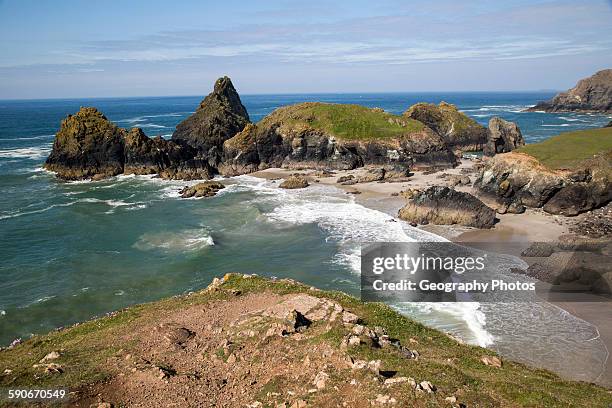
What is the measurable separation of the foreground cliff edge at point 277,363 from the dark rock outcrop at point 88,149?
200 feet

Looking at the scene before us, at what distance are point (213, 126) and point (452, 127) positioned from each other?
5034cm

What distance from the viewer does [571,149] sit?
55.0 metres

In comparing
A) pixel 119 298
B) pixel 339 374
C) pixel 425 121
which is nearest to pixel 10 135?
pixel 425 121

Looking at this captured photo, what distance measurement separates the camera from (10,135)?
134m

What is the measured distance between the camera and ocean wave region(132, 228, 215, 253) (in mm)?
41269

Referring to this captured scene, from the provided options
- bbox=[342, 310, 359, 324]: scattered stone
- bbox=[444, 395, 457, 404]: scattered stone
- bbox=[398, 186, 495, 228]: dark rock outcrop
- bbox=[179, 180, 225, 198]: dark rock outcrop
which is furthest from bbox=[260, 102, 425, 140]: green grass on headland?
bbox=[444, 395, 457, 404]: scattered stone

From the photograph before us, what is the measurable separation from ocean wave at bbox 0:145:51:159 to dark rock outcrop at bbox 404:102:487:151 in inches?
3162

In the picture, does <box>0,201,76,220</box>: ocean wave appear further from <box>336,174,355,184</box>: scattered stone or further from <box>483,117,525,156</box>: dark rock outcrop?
<box>483,117,525,156</box>: dark rock outcrop

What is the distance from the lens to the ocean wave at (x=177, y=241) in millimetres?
41269

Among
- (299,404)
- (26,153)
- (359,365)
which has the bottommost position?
(299,404)

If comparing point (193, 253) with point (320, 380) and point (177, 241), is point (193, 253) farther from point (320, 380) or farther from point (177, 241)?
point (320, 380)

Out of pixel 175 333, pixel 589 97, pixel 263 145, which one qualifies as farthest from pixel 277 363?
pixel 589 97

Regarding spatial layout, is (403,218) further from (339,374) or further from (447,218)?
(339,374)

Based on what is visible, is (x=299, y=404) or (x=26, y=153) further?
(x=26, y=153)
